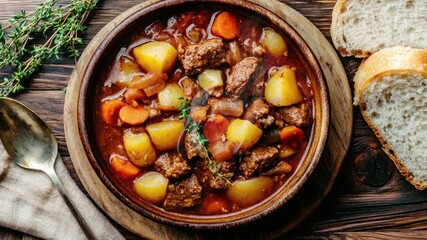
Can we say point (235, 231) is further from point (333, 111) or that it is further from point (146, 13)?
point (146, 13)

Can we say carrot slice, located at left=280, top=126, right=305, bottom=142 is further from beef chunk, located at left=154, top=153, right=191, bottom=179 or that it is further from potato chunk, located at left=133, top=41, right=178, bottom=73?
potato chunk, located at left=133, top=41, right=178, bottom=73

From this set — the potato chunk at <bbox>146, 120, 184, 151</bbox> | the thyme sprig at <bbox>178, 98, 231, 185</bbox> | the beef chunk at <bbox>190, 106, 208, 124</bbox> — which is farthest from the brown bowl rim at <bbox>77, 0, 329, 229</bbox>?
the beef chunk at <bbox>190, 106, 208, 124</bbox>

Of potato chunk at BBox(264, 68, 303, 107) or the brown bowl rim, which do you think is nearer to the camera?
the brown bowl rim

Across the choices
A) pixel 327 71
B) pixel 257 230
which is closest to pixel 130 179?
pixel 257 230

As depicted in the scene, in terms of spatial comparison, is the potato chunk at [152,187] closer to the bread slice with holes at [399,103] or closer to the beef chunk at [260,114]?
the beef chunk at [260,114]

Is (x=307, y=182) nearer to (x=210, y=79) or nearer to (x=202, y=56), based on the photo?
(x=210, y=79)

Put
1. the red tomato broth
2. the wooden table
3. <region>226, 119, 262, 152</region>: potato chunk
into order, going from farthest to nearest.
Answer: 1. the wooden table
2. the red tomato broth
3. <region>226, 119, 262, 152</region>: potato chunk

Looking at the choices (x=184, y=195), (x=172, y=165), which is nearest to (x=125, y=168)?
(x=172, y=165)
